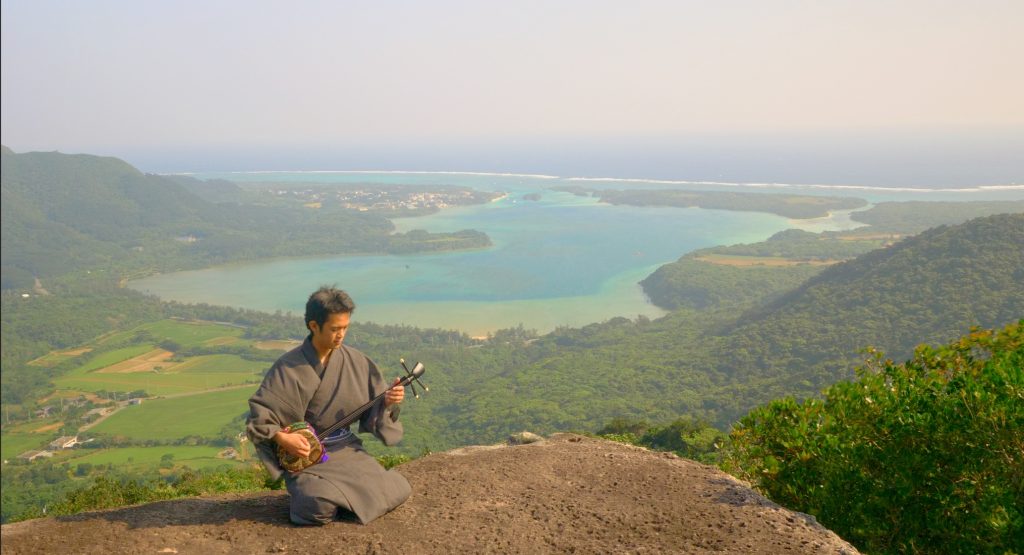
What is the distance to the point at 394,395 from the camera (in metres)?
5.28

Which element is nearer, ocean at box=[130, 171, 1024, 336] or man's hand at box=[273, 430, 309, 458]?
man's hand at box=[273, 430, 309, 458]

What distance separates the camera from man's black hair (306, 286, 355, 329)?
4.95 metres

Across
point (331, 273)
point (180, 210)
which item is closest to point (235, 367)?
point (331, 273)

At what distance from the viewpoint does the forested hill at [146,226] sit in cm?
9415

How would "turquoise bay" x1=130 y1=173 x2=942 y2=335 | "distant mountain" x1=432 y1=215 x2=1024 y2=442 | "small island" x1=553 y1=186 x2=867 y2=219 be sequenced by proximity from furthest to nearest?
"small island" x1=553 y1=186 x2=867 y2=219 < "turquoise bay" x1=130 y1=173 x2=942 y2=335 < "distant mountain" x1=432 y1=215 x2=1024 y2=442

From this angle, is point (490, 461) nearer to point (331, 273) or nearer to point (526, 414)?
point (526, 414)

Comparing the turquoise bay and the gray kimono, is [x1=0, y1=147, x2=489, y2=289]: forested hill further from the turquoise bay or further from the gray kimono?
the gray kimono

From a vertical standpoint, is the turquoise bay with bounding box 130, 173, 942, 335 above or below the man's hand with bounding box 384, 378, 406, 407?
below

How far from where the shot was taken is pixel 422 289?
8425cm

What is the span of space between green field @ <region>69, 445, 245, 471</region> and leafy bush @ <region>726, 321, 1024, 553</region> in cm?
3493

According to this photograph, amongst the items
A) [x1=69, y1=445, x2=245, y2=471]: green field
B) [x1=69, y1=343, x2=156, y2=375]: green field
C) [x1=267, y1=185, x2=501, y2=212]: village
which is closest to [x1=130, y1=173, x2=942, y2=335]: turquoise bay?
[x1=69, y1=343, x2=156, y2=375]: green field

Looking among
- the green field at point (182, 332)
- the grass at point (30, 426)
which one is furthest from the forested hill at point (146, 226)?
the grass at point (30, 426)

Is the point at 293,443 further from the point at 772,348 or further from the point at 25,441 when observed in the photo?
the point at 25,441

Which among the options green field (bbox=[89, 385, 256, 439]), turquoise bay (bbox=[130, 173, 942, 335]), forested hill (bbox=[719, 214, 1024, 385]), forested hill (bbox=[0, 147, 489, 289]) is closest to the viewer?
forested hill (bbox=[719, 214, 1024, 385])
